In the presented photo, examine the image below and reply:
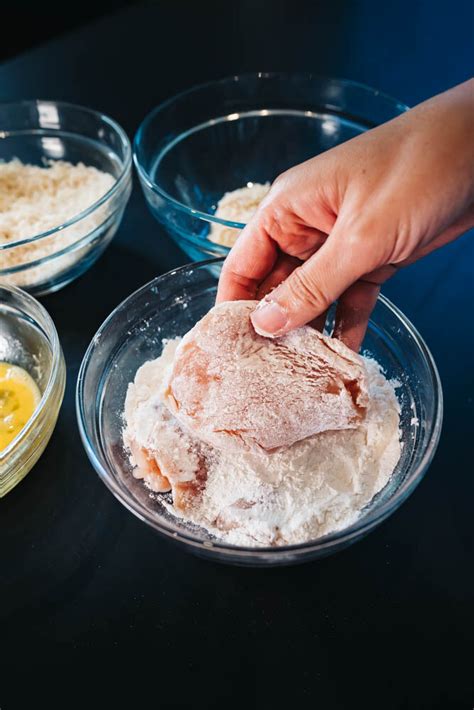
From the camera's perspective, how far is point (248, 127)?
1.92 m

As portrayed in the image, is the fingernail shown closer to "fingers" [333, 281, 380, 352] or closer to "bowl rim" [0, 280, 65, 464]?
"fingers" [333, 281, 380, 352]

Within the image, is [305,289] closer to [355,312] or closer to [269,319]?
[269,319]

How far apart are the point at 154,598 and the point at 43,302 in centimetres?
85

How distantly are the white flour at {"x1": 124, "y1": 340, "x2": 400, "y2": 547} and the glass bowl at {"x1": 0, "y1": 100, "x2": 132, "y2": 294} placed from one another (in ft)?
1.71

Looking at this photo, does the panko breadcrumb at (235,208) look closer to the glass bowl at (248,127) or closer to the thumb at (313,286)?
the glass bowl at (248,127)

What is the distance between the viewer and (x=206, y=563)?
114cm

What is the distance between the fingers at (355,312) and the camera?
1.26m

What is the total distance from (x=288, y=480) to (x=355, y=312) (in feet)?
1.29

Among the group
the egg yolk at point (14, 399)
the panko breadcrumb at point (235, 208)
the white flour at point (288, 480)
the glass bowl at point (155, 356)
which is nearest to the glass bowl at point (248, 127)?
the panko breadcrumb at point (235, 208)

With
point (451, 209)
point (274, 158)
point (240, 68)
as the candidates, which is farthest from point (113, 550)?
point (240, 68)

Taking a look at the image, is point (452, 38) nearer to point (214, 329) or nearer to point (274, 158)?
point (274, 158)

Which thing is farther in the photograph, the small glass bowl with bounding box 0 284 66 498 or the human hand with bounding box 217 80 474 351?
the small glass bowl with bounding box 0 284 66 498

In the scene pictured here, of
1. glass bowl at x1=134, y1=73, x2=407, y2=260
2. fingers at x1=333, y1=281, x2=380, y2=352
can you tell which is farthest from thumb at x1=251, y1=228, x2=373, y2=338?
glass bowl at x1=134, y1=73, x2=407, y2=260

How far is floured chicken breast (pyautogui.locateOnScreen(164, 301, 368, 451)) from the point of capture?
109cm
